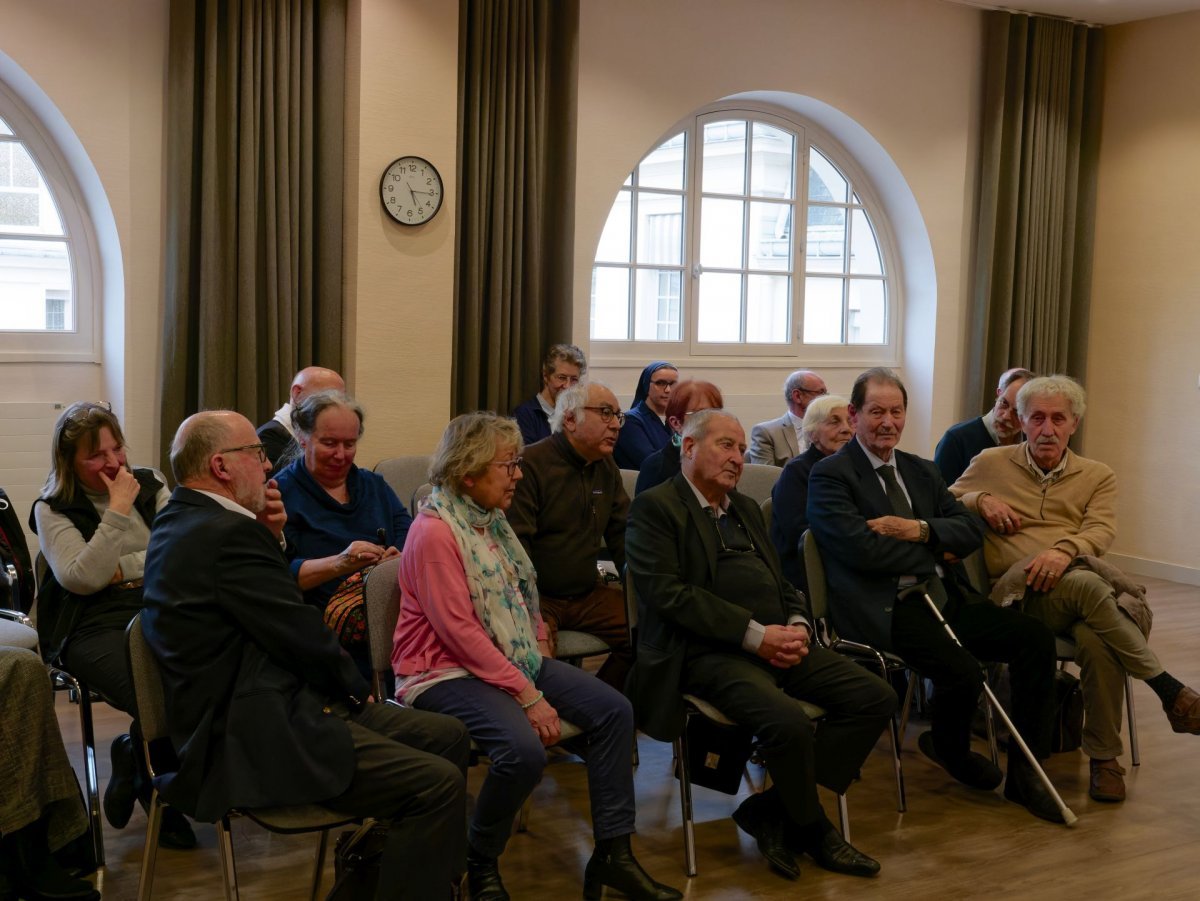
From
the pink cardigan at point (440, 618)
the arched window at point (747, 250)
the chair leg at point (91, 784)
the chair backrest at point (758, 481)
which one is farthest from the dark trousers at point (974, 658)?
the arched window at point (747, 250)

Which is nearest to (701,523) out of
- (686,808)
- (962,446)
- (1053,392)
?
(686,808)

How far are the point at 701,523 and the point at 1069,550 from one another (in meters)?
1.42

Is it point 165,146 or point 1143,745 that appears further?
point 165,146

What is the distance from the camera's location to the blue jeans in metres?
2.99

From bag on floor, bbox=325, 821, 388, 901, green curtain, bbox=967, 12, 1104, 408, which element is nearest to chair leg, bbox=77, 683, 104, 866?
bag on floor, bbox=325, 821, 388, 901

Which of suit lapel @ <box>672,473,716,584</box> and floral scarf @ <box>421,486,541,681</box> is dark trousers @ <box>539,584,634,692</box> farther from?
floral scarf @ <box>421,486,541,681</box>

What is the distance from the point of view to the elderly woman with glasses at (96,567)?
11.1 ft

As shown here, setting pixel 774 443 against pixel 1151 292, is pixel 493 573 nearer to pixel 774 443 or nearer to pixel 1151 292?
pixel 774 443

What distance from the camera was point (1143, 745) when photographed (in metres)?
4.56

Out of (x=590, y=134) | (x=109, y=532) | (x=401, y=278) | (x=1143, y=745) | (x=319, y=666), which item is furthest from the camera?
(x=590, y=134)

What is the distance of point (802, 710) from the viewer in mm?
3410

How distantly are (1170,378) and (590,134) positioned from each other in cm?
396

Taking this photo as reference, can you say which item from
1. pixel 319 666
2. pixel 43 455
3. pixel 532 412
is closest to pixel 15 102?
Result: pixel 43 455

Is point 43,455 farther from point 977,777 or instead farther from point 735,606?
point 977,777
